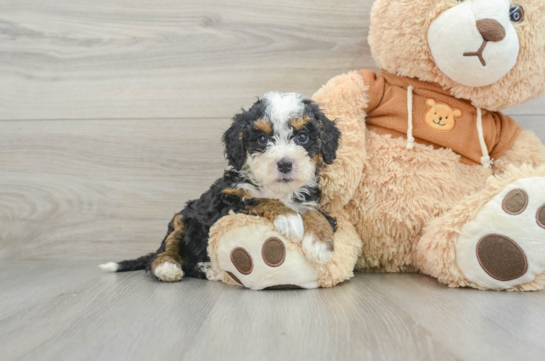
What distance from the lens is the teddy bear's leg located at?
1.32 m

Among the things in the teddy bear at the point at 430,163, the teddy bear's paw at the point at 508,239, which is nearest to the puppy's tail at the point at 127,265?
the teddy bear at the point at 430,163

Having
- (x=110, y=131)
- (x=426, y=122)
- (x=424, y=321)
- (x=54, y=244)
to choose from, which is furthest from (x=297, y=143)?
(x=54, y=244)

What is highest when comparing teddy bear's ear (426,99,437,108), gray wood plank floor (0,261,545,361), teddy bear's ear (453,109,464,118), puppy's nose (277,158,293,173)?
teddy bear's ear (426,99,437,108)

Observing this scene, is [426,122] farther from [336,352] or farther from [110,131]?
[110,131]

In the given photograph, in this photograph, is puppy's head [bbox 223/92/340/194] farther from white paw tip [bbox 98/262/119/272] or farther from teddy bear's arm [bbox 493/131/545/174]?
white paw tip [bbox 98/262/119/272]

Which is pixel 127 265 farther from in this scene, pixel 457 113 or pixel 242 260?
pixel 457 113

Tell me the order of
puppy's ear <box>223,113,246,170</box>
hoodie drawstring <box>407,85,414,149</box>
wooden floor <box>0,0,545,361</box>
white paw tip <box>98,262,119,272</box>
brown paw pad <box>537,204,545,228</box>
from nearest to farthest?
brown paw pad <box>537,204,545,228</box> < puppy's ear <box>223,113,246,170</box> < hoodie drawstring <box>407,85,414,149</box> < white paw tip <box>98,262,119,272</box> < wooden floor <box>0,0,545,361</box>

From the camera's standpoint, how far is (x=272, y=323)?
3.72 feet

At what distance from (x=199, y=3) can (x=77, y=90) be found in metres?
0.78

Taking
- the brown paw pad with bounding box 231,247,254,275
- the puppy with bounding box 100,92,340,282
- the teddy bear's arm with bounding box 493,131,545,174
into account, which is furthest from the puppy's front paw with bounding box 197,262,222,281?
the teddy bear's arm with bounding box 493,131,545,174

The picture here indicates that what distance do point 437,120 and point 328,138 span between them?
51cm

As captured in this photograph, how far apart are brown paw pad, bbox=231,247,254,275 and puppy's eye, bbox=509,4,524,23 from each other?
1.30m

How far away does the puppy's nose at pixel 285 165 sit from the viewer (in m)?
1.37

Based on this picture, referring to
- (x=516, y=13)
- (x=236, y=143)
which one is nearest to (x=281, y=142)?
(x=236, y=143)
